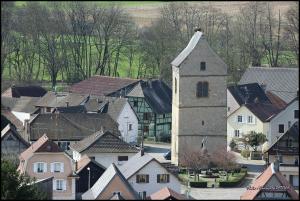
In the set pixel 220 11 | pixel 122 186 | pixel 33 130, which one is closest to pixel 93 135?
pixel 33 130

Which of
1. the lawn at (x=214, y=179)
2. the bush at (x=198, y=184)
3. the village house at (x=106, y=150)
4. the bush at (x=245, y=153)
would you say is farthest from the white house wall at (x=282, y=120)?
the village house at (x=106, y=150)

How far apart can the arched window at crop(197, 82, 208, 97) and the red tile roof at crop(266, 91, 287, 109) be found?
24.4ft

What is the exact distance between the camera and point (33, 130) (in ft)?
140

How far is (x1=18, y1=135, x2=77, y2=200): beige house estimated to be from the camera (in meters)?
33.6

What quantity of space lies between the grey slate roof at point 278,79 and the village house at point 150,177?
18.0 m

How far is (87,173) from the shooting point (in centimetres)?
3484

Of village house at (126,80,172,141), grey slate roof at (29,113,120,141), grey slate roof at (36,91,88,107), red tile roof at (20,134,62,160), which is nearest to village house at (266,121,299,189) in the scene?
red tile roof at (20,134,62,160)

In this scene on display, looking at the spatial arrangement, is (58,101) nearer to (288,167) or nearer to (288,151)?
(288,151)

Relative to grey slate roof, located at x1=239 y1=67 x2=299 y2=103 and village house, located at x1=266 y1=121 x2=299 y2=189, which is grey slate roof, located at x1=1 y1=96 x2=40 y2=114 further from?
village house, located at x1=266 y1=121 x2=299 y2=189

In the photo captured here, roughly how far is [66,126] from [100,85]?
10.8 metres

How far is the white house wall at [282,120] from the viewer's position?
1713 inches

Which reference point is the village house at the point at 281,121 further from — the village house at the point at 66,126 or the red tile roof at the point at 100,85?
the red tile roof at the point at 100,85

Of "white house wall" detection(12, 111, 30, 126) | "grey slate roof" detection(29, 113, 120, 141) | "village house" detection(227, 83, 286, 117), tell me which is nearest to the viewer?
"grey slate roof" detection(29, 113, 120, 141)

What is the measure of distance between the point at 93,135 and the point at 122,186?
36.3 ft
